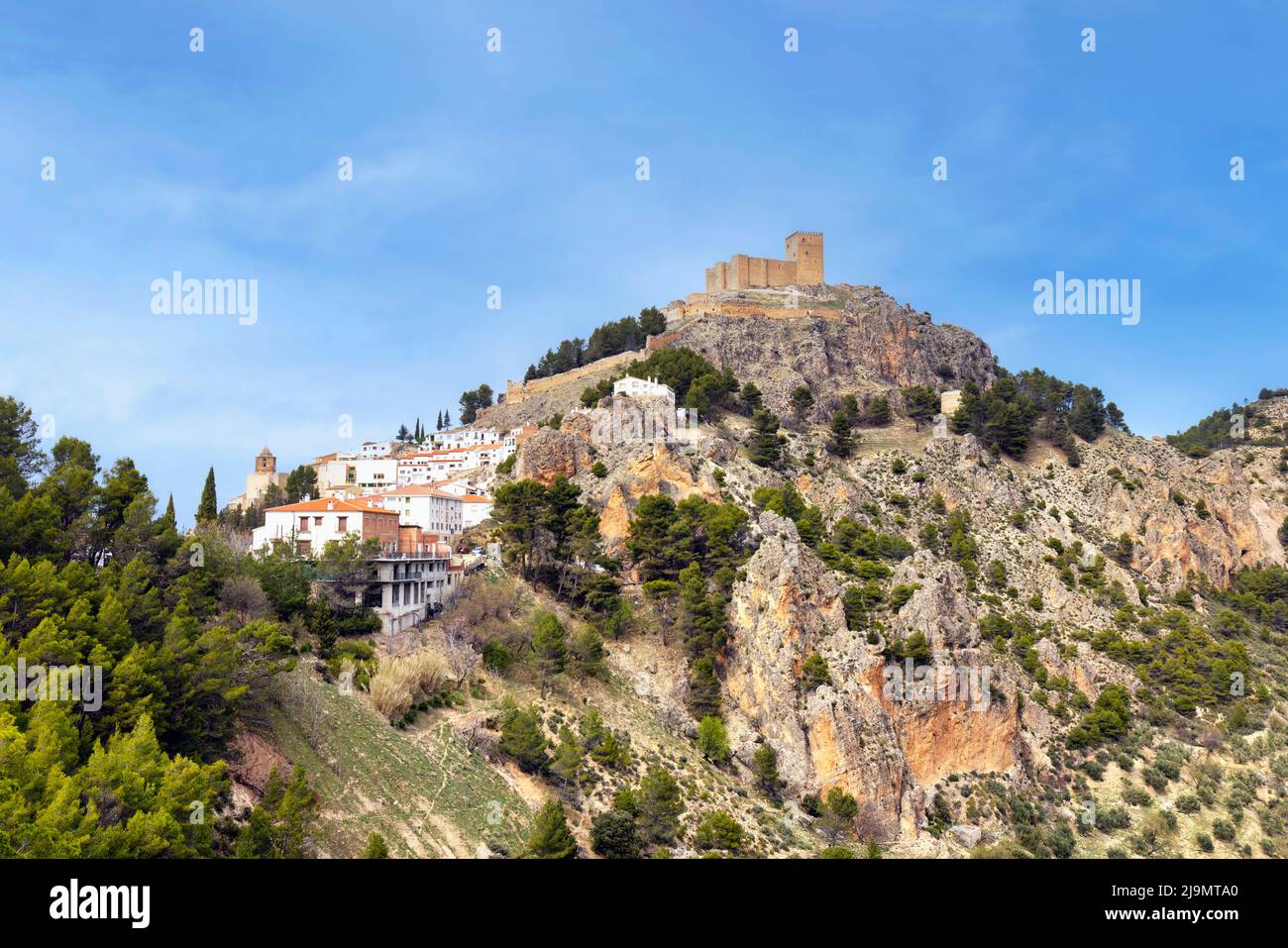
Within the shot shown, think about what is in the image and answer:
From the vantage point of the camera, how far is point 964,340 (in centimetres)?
11006

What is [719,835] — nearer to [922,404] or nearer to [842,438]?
[842,438]

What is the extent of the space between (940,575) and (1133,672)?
15.5 metres

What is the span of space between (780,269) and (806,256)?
157 inches

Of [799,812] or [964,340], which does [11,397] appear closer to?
[799,812]

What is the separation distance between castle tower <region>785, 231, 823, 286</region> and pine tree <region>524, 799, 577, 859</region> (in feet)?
309

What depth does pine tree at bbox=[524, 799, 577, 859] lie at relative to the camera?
2839cm

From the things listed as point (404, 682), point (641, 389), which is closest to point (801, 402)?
point (641, 389)

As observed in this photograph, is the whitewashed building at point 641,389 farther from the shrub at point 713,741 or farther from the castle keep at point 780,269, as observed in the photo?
the castle keep at point 780,269

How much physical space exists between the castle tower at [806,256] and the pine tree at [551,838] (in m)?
94.1

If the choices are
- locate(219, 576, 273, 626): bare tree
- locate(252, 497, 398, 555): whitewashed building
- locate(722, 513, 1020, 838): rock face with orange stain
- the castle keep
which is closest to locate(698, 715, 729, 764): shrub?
locate(722, 513, 1020, 838): rock face with orange stain

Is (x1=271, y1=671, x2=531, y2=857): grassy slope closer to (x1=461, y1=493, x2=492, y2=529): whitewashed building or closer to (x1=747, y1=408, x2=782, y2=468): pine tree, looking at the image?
(x1=461, y1=493, x2=492, y2=529): whitewashed building

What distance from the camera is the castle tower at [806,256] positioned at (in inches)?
4515

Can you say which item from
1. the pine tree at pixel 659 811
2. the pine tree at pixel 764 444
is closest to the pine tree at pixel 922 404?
the pine tree at pixel 764 444
